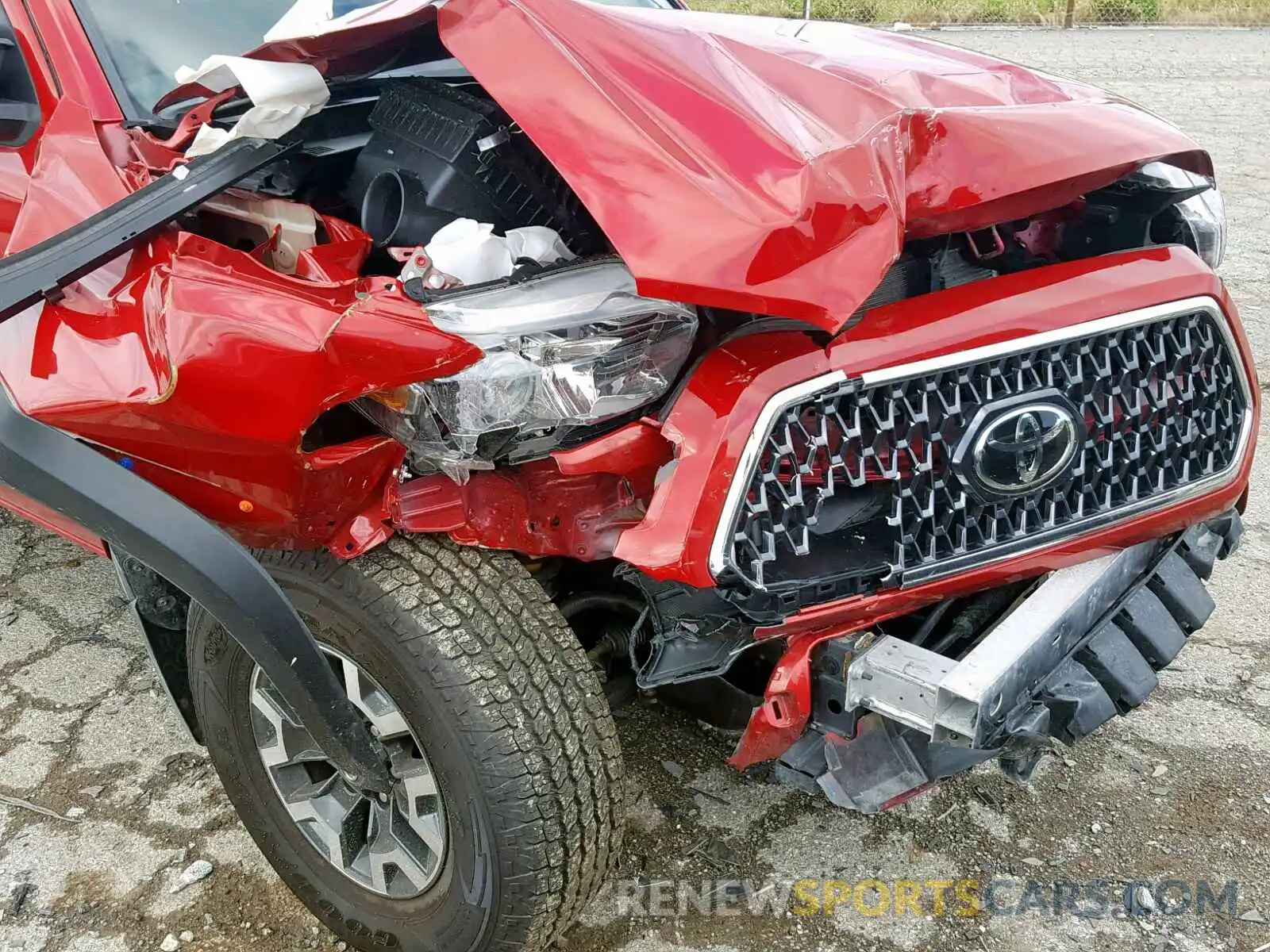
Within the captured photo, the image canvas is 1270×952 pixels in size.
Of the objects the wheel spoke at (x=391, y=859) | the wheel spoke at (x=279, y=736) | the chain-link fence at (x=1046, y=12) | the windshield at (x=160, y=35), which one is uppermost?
the windshield at (x=160, y=35)

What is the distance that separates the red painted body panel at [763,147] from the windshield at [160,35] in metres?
1.01

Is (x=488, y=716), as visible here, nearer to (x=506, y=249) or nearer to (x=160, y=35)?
(x=506, y=249)

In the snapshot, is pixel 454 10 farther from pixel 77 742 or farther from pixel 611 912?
Result: pixel 77 742

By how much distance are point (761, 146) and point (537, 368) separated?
0.47 meters

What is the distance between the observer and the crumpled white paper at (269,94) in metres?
1.76

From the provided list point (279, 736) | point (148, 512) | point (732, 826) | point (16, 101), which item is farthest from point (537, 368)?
point (16, 101)

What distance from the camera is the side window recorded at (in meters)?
2.31

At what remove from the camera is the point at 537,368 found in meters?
1.64

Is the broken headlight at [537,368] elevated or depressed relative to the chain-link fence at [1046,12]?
elevated

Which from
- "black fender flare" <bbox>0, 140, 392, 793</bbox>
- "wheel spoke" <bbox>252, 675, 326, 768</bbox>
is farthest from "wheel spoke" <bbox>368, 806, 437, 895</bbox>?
"black fender flare" <bbox>0, 140, 392, 793</bbox>

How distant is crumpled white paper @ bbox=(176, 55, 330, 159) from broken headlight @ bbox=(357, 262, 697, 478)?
50 centimetres

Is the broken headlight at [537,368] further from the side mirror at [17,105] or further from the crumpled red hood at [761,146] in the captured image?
the side mirror at [17,105]

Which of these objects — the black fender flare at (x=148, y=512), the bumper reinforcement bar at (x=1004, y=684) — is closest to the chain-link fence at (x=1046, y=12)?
the bumper reinforcement bar at (x=1004, y=684)

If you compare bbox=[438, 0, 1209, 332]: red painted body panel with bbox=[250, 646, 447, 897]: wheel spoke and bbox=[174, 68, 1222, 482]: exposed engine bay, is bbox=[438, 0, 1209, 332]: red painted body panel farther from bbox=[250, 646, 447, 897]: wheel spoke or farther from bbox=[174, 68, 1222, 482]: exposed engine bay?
bbox=[250, 646, 447, 897]: wheel spoke
